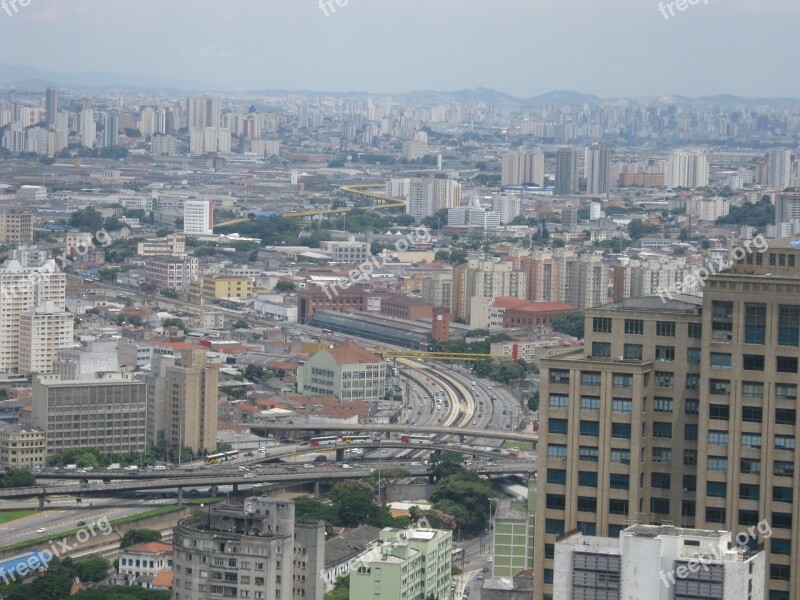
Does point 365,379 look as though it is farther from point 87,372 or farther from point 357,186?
point 357,186

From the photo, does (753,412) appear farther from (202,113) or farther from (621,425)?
(202,113)

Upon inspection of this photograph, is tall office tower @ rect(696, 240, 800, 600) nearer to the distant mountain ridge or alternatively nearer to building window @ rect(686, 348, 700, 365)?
building window @ rect(686, 348, 700, 365)

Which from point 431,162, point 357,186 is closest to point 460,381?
point 357,186

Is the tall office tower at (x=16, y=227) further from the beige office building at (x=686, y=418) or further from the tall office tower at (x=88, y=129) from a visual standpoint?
the beige office building at (x=686, y=418)
